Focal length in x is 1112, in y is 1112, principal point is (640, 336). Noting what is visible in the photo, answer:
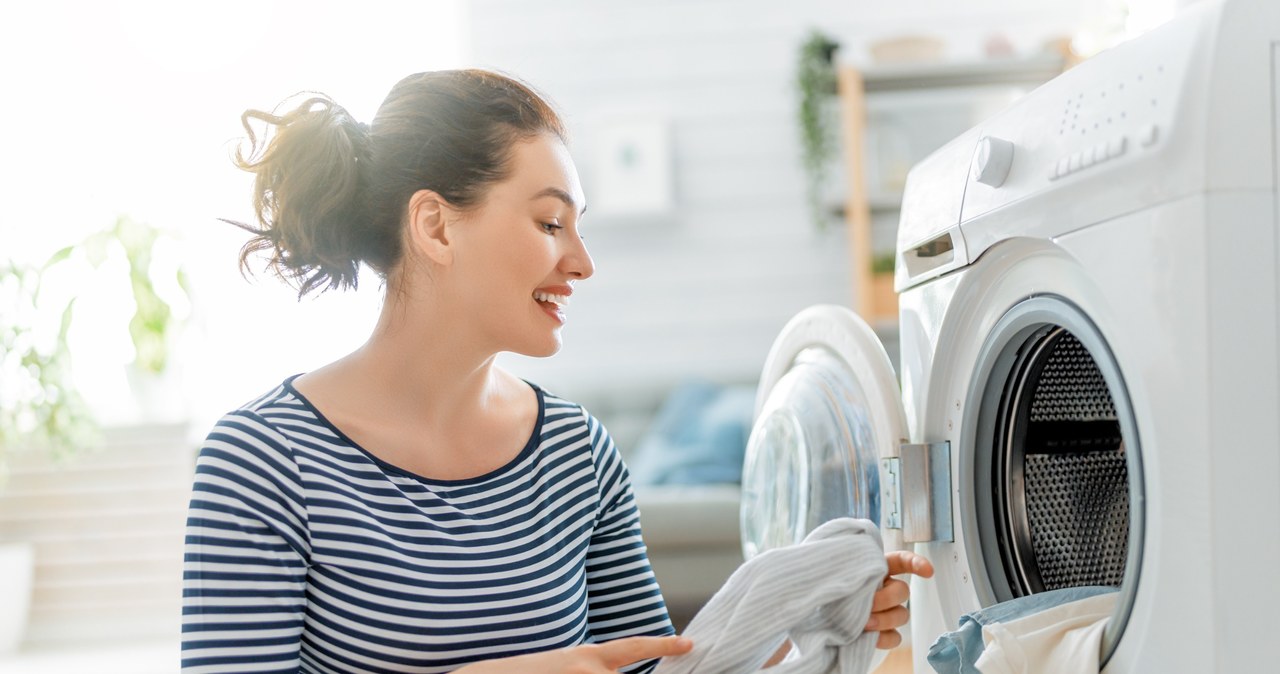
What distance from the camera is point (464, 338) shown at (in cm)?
126

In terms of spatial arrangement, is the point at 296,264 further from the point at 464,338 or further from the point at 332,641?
the point at 332,641

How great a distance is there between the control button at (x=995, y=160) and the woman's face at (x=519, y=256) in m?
0.43

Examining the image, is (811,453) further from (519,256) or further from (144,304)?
(144,304)

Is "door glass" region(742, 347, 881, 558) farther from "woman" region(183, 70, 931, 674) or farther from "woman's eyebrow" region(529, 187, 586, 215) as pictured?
"woman's eyebrow" region(529, 187, 586, 215)

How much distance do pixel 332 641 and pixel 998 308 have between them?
0.77m

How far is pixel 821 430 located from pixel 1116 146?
2.25ft

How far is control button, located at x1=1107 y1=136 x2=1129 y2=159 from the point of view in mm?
852

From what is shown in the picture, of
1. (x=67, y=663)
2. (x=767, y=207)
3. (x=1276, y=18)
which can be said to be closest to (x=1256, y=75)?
(x=1276, y=18)

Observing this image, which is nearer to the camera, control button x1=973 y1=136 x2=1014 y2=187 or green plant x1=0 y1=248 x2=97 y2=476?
control button x1=973 y1=136 x2=1014 y2=187

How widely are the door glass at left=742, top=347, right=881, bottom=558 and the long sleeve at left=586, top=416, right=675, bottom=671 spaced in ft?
0.83

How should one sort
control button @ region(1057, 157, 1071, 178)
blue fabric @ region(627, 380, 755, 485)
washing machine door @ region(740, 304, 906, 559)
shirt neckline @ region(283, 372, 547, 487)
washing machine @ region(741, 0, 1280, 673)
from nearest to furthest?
washing machine @ region(741, 0, 1280, 673), control button @ region(1057, 157, 1071, 178), shirt neckline @ region(283, 372, 547, 487), washing machine door @ region(740, 304, 906, 559), blue fabric @ region(627, 380, 755, 485)

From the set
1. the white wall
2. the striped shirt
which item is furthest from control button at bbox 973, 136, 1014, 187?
the white wall

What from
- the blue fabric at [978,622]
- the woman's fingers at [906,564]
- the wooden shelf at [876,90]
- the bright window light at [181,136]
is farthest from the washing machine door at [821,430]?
the bright window light at [181,136]

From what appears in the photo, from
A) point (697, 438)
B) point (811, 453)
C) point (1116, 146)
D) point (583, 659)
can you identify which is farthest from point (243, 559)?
point (697, 438)
